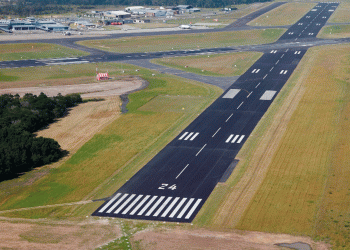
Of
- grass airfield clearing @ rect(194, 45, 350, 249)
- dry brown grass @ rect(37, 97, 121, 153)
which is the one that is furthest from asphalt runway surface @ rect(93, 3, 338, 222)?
dry brown grass @ rect(37, 97, 121, 153)

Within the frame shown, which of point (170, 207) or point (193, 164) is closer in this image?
point (170, 207)

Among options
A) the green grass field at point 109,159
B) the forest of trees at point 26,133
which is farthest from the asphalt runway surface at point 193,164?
the forest of trees at point 26,133

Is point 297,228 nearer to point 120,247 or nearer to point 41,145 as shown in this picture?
point 120,247

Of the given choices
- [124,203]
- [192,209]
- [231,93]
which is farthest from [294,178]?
[231,93]

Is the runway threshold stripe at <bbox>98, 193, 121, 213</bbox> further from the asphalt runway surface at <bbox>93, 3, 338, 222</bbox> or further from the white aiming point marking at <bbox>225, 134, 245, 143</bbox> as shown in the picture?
the white aiming point marking at <bbox>225, 134, 245, 143</bbox>

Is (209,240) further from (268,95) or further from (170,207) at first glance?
(268,95)

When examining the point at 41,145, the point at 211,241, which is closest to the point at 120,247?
the point at 211,241
